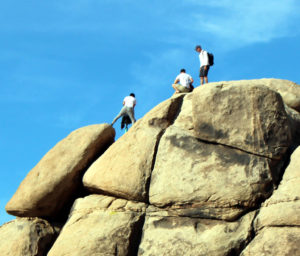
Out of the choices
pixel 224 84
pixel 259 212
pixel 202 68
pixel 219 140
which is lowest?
pixel 259 212

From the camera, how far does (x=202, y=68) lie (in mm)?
20953

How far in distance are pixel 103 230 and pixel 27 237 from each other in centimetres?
306

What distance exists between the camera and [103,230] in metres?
14.7

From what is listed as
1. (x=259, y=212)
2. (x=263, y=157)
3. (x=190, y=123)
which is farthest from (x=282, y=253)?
(x=190, y=123)

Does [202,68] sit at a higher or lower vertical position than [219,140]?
higher

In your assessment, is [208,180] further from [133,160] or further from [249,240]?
[133,160]

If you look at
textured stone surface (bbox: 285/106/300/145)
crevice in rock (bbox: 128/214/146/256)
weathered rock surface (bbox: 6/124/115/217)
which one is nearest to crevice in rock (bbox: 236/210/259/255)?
crevice in rock (bbox: 128/214/146/256)

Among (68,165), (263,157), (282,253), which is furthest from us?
(68,165)

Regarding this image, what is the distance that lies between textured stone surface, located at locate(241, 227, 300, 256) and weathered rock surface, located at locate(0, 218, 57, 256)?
6691 mm

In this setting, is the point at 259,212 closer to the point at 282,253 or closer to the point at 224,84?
the point at 282,253

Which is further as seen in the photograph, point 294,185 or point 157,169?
point 157,169

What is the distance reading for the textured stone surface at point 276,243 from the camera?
12.7 metres

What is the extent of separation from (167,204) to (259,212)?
268 cm

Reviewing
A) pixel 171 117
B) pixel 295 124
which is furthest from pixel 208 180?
pixel 295 124
